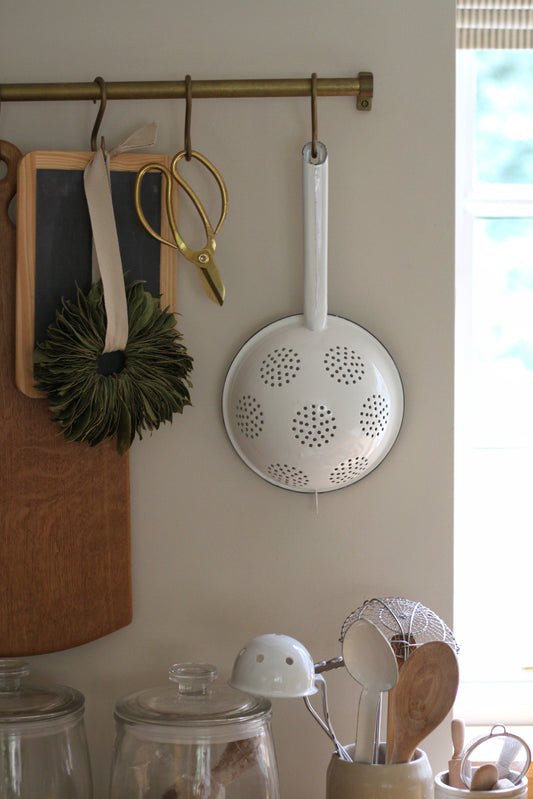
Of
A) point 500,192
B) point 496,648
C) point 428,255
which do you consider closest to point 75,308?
point 428,255

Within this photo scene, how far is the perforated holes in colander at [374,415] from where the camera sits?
1.00 meters

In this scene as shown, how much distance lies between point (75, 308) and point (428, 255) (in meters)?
0.46

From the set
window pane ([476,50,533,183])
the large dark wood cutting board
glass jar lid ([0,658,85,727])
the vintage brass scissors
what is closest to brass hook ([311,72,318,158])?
the vintage brass scissors

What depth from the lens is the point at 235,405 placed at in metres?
1.03

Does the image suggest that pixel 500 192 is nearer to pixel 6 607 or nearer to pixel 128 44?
pixel 128 44

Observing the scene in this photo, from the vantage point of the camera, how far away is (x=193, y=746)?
89 centimetres

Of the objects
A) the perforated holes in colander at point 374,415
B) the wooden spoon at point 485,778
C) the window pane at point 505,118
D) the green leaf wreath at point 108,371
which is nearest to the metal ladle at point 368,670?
the wooden spoon at point 485,778

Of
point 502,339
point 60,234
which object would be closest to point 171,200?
point 60,234

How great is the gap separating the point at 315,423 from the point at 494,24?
67 cm

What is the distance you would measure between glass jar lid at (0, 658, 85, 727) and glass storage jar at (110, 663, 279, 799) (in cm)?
6

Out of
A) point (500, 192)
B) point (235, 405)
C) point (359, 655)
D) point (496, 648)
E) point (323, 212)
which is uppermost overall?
point (500, 192)

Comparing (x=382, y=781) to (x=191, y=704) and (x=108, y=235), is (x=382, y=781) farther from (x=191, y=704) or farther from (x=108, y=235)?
(x=108, y=235)

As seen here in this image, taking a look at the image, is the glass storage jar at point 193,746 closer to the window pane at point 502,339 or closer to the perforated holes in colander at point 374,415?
the perforated holes in colander at point 374,415

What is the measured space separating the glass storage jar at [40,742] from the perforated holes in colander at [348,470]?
1.32 ft
